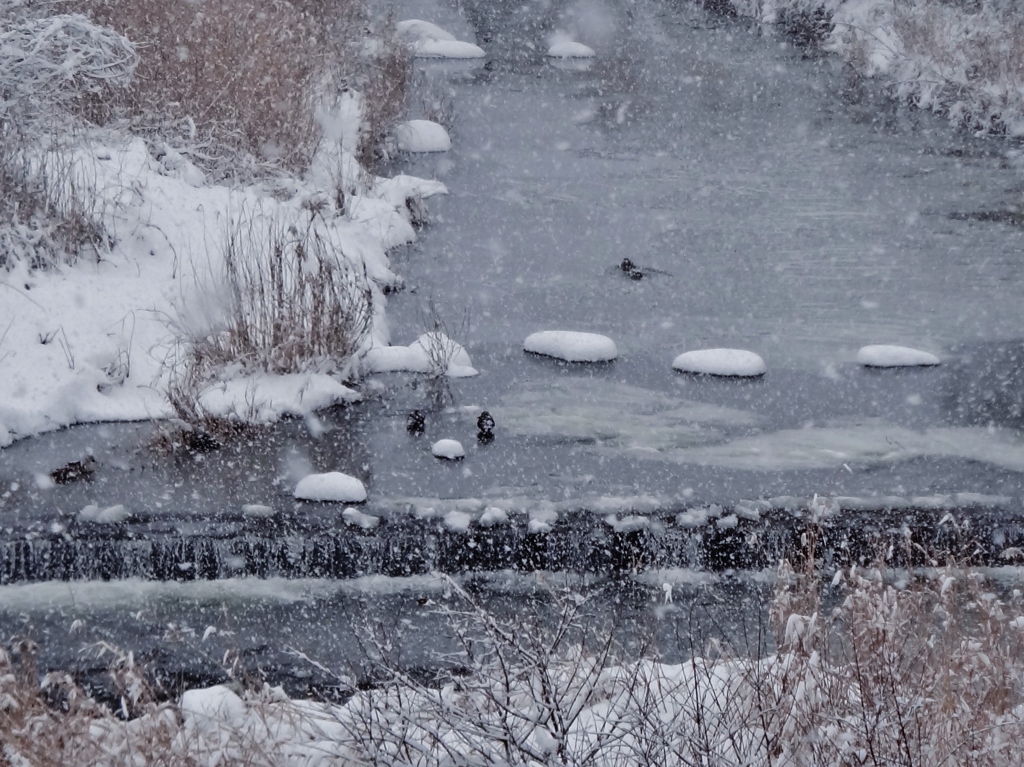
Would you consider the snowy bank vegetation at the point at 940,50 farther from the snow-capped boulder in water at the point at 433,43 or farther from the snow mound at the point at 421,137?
the snow mound at the point at 421,137

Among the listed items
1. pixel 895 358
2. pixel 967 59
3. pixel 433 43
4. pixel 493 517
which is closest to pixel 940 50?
pixel 967 59

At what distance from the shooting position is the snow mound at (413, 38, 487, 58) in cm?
1589

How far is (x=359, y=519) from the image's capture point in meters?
5.59

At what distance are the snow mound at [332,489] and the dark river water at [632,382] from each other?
0.10m

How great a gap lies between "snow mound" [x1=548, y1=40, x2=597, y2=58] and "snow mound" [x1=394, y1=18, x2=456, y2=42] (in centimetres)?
163

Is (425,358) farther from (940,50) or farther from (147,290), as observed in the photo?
(940,50)

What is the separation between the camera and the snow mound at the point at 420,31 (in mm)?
15641

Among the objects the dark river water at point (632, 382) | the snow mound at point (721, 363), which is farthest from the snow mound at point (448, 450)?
the snow mound at point (721, 363)

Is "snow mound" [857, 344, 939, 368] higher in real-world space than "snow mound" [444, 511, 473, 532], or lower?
higher

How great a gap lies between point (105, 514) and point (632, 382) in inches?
140

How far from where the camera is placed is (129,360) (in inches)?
271

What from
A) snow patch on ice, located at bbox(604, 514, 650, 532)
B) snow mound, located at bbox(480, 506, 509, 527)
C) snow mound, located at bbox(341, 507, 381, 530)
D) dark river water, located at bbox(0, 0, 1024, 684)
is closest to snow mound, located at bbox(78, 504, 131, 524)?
dark river water, located at bbox(0, 0, 1024, 684)

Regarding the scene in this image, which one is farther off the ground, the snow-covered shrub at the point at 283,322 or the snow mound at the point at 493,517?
the snow-covered shrub at the point at 283,322

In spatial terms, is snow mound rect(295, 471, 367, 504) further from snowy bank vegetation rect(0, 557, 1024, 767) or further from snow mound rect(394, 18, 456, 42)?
snow mound rect(394, 18, 456, 42)
